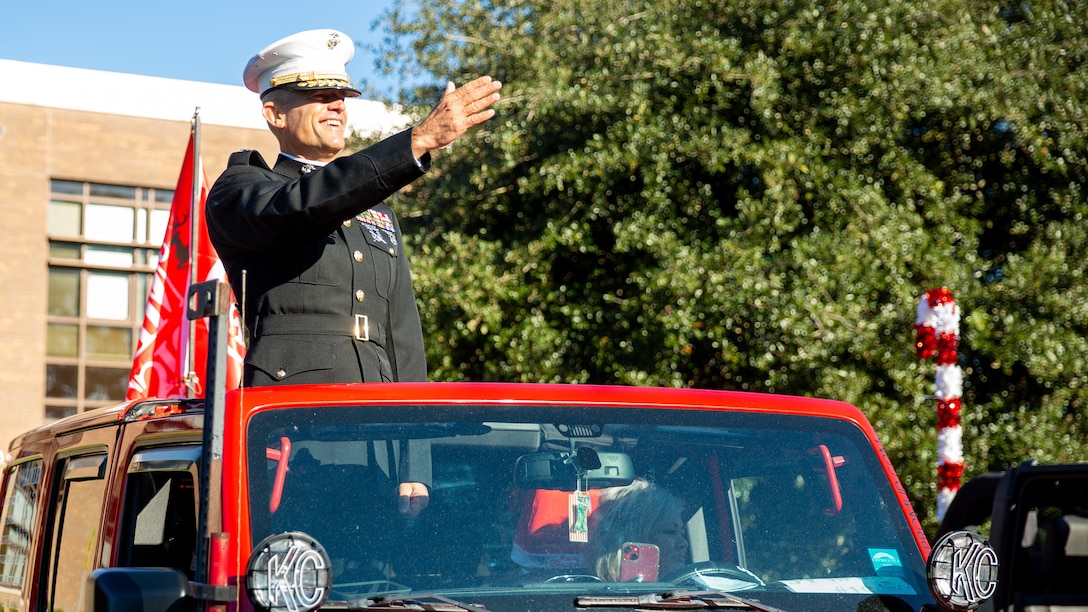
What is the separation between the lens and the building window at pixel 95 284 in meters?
20.5

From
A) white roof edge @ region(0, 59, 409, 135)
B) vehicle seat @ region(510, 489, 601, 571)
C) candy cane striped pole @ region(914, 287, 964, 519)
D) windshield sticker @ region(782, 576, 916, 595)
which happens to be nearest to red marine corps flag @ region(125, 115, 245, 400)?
candy cane striped pole @ region(914, 287, 964, 519)

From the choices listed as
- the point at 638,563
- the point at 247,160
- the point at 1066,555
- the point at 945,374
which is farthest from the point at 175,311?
the point at 638,563

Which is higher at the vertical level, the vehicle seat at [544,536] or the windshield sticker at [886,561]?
the vehicle seat at [544,536]

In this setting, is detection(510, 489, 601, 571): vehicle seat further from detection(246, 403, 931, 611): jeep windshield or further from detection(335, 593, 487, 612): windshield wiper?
detection(335, 593, 487, 612): windshield wiper

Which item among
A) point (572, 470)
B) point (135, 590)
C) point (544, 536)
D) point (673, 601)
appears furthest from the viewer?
point (572, 470)

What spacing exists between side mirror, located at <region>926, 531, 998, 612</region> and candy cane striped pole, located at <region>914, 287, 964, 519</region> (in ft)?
24.1

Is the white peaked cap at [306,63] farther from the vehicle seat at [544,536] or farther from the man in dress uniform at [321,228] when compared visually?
the vehicle seat at [544,536]

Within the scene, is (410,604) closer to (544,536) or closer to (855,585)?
(544,536)

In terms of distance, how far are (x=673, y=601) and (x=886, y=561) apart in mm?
606

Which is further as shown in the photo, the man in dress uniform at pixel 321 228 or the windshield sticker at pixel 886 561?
Result: the man in dress uniform at pixel 321 228

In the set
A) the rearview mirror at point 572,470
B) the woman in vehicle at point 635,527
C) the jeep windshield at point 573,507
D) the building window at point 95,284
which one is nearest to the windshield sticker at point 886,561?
the jeep windshield at point 573,507

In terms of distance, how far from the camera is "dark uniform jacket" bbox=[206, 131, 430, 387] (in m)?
3.14

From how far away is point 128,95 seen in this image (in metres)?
21.1

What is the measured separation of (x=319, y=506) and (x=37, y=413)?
62.1 ft
